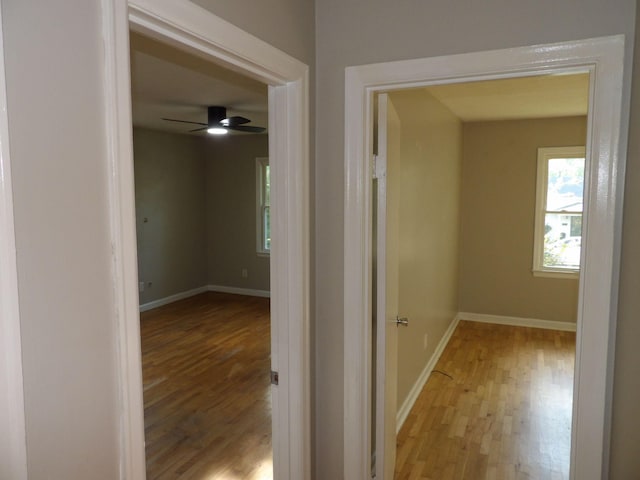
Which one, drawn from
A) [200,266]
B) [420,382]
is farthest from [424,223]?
[200,266]

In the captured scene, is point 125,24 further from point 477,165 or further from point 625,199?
point 477,165

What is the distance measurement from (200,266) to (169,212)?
116 centimetres

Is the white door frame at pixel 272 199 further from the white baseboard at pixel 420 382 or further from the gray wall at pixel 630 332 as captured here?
the white baseboard at pixel 420 382

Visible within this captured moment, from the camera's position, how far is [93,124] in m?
0.89

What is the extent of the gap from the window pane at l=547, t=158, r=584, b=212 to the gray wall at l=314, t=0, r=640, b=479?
15.1ft

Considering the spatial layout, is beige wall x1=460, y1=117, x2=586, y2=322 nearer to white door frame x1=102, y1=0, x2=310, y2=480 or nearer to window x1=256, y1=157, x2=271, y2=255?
window x1=256, y1=157, x2=271, y2=255

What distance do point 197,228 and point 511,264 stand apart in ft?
15.3

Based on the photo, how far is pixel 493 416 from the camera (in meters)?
3.41

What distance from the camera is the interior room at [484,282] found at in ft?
10.0

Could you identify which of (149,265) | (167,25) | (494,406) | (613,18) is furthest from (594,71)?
(149,265)

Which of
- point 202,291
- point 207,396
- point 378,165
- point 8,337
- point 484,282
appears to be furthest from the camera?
point 202,291

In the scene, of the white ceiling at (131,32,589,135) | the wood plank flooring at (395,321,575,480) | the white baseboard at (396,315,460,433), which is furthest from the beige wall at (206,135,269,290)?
the wood plank flooring at (395,321,575,480)

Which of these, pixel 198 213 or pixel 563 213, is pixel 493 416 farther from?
pixel 198 213

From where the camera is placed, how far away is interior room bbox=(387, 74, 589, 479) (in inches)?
121
